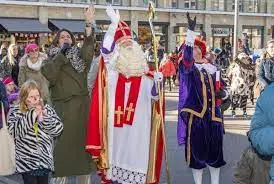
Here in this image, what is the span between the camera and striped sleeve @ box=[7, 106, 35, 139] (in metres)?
5.33

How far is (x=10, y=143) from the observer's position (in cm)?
536

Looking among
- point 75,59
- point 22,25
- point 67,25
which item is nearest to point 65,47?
point 75,59

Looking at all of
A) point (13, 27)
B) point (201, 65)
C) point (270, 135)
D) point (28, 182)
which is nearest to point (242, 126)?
point (201, 65)

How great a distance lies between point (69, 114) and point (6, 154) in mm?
1101

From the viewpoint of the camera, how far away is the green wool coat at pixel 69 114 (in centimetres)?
625

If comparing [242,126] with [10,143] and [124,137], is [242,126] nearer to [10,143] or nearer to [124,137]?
[124,137]

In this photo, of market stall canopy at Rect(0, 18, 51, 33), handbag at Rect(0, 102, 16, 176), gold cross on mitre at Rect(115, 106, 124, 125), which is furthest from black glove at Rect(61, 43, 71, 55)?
market stall canopy at Rect(0, 18, 51, 33)

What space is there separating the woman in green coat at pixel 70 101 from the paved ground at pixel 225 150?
4.67ft

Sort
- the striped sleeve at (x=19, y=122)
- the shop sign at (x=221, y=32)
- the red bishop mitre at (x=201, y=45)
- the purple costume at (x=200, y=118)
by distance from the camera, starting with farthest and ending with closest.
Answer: the shop sign at (x=221, y=32)
the red bishop mitre at (x=201, y=45)
the purple costume at (x=200, y=118)
the striped sleeve at (x=19, y=122)

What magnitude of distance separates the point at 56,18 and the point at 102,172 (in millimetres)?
29927

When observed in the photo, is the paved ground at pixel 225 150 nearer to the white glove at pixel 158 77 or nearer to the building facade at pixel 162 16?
the white glove at pixel 158 77

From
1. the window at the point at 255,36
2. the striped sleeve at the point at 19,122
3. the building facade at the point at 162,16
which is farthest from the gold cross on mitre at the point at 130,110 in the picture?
the window at the point at 255,36

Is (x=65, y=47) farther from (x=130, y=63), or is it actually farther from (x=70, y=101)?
(x=130, y=63)

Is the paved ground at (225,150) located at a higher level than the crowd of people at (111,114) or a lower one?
lower
